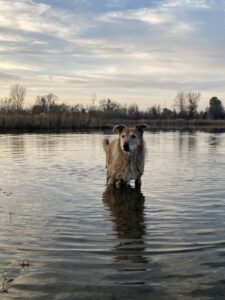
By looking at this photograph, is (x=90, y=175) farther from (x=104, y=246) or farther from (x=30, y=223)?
(x=104, y=246)

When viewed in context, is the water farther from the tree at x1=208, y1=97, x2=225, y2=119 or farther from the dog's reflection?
the tree at x1=208, y1=97, x2=225, y2=119

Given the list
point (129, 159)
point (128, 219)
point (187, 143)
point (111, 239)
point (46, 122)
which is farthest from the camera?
point (46, 122)

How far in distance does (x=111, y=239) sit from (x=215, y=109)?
15143cm

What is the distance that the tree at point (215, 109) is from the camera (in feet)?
497

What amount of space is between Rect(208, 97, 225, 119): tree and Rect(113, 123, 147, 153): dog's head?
453 feet

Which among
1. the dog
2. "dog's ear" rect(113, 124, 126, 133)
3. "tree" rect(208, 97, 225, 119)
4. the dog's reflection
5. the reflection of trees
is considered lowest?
the dog's reflection

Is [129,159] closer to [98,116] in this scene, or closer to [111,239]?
[111,239]

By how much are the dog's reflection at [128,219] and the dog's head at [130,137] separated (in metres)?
1.18

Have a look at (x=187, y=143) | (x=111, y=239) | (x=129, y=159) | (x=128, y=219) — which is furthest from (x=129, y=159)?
(x=187, y=143)

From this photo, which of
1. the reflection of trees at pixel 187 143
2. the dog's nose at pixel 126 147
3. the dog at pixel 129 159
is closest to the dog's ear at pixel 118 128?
the dog at pixel 129 159

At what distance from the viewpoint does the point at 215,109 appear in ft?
509

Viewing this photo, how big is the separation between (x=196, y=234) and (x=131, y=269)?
7.20 ft

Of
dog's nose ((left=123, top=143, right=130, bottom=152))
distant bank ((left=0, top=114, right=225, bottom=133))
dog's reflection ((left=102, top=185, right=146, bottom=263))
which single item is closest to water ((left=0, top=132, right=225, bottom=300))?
dog's reflection ((left=102, top=185, right=146, bottom=263))

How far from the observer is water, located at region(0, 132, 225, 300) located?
5703mm
